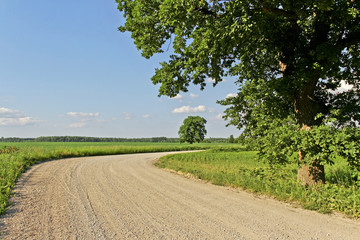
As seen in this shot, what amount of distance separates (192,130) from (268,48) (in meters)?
63.8

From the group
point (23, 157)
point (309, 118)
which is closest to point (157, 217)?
point (309, 118)

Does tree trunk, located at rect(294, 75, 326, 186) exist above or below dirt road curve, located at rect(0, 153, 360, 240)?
above

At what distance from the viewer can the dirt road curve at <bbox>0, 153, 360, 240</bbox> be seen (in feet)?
13.5

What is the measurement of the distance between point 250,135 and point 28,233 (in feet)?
28.6

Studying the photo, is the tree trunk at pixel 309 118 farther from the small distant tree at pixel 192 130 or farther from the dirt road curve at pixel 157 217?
the small distant tree at pixel 192 130

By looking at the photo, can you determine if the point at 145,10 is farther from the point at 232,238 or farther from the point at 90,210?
the point at 232,238

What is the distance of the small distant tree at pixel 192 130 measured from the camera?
72.2 m

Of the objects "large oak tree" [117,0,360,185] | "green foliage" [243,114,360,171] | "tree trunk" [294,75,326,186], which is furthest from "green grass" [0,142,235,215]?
"tree trunk" [294,75,326,186]

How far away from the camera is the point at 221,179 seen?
9219mm

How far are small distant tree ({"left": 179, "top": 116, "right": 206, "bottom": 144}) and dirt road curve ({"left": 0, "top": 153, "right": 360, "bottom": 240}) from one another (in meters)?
64.8

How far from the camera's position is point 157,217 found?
4891mm

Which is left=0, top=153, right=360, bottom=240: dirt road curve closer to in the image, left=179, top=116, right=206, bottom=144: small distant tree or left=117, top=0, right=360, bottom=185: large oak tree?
left=117, top=0, right=360, bottom=185: large oak tree

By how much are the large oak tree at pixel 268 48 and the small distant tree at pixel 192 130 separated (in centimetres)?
6233

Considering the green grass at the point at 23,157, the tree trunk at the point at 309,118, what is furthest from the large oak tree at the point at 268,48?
the green grass at the point at 23,157
